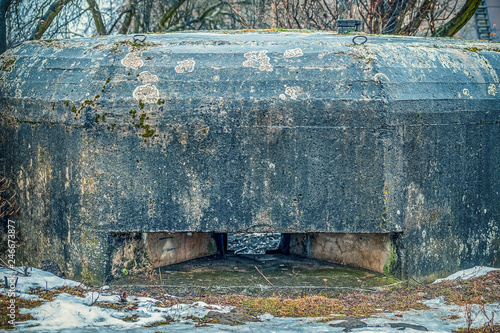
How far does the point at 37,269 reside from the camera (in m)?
4.34

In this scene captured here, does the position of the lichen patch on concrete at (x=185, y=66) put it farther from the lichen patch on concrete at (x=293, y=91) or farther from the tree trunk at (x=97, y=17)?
the tree trunk at (x=97, y=17)

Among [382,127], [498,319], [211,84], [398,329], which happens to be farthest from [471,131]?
[211,84]

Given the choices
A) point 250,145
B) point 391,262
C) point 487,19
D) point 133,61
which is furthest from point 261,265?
point 487,19

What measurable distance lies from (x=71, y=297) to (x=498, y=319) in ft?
10.0

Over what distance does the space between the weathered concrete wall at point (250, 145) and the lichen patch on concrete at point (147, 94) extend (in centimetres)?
1

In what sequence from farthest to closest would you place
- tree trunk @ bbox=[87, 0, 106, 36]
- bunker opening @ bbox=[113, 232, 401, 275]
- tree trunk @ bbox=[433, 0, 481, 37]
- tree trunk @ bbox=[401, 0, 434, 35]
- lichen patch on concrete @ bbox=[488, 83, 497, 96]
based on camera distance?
tree trunk @ bbox=[87, 0, 106, 36], tree trunk @ bbox=[401, 0, 434, 35], tree trunk @ bbox=[433, 0, 481, 37], lichen patch on concrete @ bbox=[488, 83, 497, 96], bunker opening @ bbox=[113, 232, 401, 275]

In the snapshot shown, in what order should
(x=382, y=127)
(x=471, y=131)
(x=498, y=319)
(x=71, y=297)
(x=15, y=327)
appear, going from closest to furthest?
(x=15, y=327), (x=498, y=319), (x=71, y=297), (x=382, y=127), (x=471, y=131)

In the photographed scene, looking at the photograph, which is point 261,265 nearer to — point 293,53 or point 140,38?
point 293,53

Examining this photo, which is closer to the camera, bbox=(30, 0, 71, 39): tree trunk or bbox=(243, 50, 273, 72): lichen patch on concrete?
bbox=(243, 50, 273, 72): lichen patch on concrete

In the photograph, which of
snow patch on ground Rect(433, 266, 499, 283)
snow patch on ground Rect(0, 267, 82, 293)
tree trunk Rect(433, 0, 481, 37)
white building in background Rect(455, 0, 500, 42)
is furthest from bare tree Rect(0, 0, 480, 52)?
snow patch on ground Rect(433, 266, 499, 283)

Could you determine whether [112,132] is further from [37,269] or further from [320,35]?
[320,35]

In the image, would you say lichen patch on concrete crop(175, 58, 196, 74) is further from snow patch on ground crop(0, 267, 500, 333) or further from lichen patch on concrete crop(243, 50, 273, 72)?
snow patch on ground crop(0, 267, 500, 333)

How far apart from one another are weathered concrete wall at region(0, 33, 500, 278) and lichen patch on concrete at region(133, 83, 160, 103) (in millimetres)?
12

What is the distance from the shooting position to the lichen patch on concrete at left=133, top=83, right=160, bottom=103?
3.98 m
